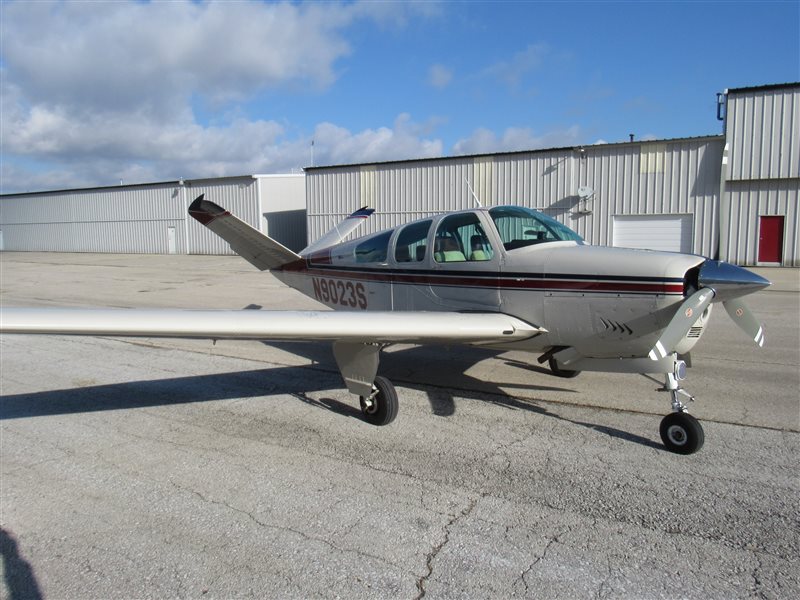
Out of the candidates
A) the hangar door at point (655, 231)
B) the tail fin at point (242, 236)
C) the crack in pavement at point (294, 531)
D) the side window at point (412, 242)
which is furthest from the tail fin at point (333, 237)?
the hangar door at point (655, 231)

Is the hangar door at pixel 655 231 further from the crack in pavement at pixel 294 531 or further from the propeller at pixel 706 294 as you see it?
the crack in pavement at pixel 294 531

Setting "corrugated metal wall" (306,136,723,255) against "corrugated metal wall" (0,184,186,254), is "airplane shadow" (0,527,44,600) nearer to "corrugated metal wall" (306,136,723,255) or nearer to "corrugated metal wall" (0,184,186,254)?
"corrugated metal wall" (306,136,723,255)

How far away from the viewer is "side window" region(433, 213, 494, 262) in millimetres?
5578

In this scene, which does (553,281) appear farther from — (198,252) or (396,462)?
(198,252)

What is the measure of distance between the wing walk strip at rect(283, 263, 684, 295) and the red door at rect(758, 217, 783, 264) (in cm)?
2028

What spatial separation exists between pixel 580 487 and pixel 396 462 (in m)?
1.42

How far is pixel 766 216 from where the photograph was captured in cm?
2105

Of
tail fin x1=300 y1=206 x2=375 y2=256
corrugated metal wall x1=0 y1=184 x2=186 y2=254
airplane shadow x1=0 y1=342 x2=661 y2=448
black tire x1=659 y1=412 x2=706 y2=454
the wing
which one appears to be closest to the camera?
the wing

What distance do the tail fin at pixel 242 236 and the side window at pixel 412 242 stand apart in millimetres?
2265

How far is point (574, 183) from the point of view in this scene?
23422mm

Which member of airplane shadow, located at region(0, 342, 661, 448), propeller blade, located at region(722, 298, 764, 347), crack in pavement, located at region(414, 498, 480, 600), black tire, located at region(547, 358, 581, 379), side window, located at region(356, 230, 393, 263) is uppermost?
side window, located at region(356, 230, 393, 263)

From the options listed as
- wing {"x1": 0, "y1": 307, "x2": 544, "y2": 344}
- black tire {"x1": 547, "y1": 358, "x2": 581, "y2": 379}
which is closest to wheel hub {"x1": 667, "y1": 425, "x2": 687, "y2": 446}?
wing {"x1": 0, "y1": 307, "x2": 544, "y2": 344}

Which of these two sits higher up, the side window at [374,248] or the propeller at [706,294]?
the side window at [374,248]

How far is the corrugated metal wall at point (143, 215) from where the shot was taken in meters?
35.8
